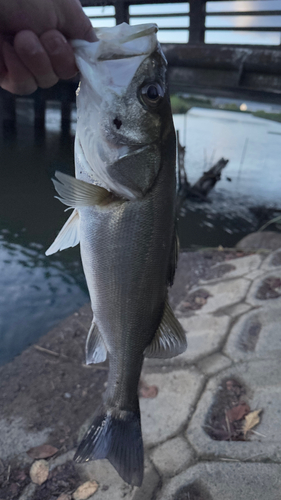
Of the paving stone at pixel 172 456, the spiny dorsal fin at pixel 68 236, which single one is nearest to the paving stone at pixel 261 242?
the paving stone at pixel 172 456

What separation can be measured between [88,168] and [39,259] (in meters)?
1.75

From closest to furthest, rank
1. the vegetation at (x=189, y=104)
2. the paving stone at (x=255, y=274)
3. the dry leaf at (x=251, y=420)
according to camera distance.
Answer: the dry leaf at (x=251, y=420) < the paving stone at (x=255, y=274) < the vegetation at (x=189, y=104)

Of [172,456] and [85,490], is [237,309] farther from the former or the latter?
[85,490]

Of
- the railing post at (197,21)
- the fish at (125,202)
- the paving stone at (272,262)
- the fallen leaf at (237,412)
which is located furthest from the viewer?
the railing post at (197,21)

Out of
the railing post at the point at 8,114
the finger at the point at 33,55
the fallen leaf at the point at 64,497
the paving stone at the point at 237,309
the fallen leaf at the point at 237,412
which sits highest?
the finger at the point at 33,55

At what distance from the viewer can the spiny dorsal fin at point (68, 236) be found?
1.17 metres

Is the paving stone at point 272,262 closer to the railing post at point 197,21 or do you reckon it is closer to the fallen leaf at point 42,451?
the fallen leaf at point 42,451

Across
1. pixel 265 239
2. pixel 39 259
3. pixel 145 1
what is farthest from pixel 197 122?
pixel 39 259

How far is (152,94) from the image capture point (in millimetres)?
1024

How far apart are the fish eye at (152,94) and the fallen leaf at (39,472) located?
191 cm

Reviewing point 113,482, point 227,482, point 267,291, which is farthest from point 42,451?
point 267,291

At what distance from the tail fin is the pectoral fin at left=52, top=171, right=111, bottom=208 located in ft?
2.42

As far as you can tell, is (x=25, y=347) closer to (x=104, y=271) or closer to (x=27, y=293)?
(x=27, y=293)

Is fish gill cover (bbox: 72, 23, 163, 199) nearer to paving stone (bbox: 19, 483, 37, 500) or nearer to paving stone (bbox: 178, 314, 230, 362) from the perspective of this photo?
paving stone (bbox: 19, 483, 37, 500)
